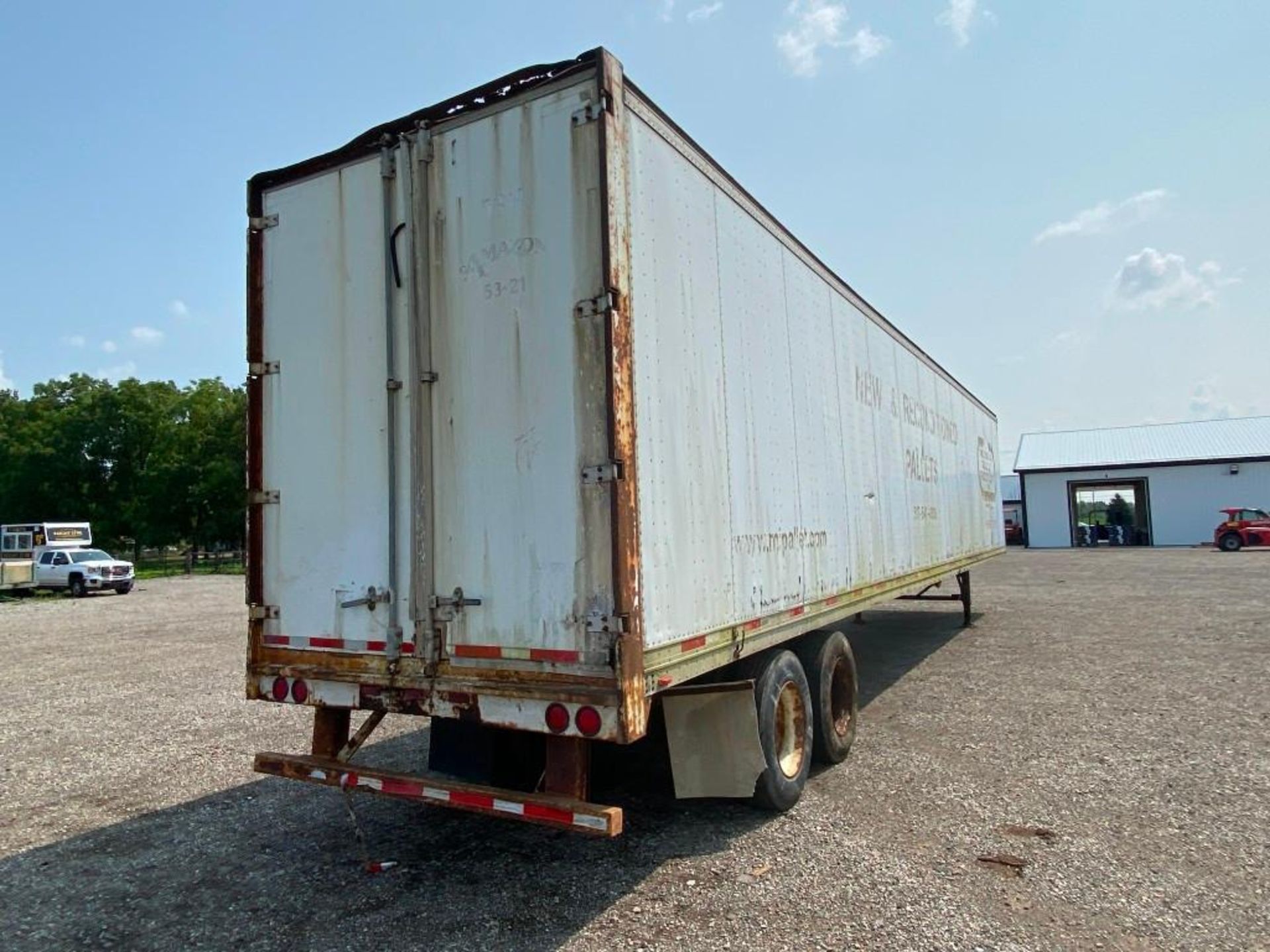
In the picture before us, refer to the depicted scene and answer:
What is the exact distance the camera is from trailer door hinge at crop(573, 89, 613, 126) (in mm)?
3854

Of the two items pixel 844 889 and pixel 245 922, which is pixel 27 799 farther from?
pixel 844 889

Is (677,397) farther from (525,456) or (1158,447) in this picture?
(1158,447)

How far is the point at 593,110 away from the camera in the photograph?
153 inches

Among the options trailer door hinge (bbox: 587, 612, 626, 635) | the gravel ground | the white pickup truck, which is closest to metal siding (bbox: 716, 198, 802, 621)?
trailer door hinge (bbox: 587, 612, 626, 635)

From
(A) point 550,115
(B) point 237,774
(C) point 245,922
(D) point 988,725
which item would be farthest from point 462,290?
(D) point 988,725

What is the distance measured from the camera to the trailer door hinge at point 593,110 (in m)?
3.85

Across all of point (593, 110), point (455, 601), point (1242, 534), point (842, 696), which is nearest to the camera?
point (593, 110)

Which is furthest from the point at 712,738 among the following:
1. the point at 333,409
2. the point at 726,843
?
the point at 333,409

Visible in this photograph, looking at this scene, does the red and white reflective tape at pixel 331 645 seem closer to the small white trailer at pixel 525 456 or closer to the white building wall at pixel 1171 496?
the small white trailer at pixel 525 456

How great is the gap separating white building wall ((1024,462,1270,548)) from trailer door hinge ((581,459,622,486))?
44603 millimetres

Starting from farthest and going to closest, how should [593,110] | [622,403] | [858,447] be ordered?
[858,447] < [593,110] < [622,403]

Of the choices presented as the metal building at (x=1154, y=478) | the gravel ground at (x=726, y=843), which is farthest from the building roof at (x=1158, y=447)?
the gravel ground at (x=726, y=843)

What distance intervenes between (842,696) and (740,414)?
274cm

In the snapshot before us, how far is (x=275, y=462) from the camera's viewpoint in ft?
16.1
